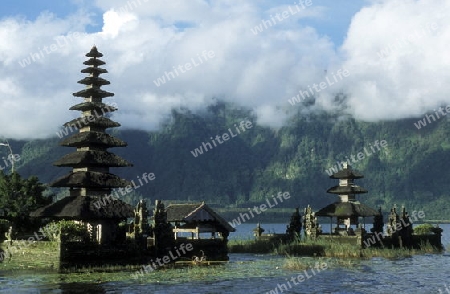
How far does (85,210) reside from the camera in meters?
57.2

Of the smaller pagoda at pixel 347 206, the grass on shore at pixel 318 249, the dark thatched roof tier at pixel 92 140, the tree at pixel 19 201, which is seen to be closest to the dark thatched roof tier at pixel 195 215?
the dark thatched roof tier at pixel 92 140

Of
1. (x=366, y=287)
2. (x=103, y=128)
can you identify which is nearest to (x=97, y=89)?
(x=103, y=128)

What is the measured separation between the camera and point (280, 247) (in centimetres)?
7994

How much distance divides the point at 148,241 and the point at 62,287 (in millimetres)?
18445

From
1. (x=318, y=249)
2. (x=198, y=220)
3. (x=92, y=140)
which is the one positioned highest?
(x=92, y=140)

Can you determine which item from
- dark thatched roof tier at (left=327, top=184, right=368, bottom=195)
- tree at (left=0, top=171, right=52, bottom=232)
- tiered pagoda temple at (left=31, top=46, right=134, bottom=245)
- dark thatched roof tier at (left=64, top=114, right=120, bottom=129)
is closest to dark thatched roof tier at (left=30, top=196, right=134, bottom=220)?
tiered pagoda temple at (left=31, top=46, right=134, bottom=245)

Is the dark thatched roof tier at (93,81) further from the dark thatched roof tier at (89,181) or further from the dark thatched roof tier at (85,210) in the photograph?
the dark thatched roof tier at (85,210)

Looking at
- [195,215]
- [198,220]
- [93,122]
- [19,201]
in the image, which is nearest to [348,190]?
[198,220]

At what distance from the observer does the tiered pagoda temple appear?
2299 inches

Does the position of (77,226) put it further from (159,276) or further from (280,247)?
(280,247)

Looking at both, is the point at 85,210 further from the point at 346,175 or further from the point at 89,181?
the point at 346,175

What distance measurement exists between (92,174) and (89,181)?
52.4 inches

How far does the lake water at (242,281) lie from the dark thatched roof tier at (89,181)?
9.85 meters

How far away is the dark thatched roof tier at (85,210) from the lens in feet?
188
